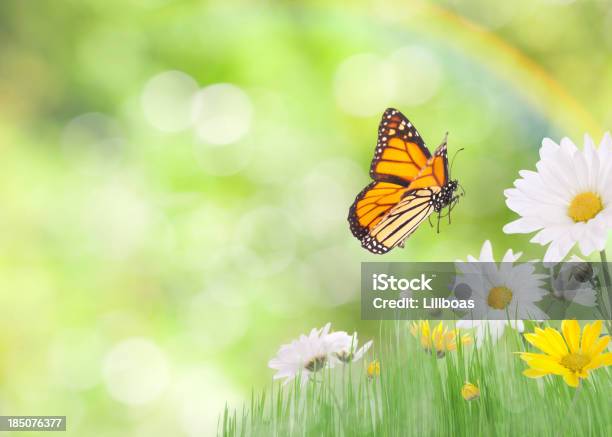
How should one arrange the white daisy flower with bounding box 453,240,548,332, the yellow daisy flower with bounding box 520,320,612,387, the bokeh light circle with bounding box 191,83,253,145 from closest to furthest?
the yellow daisy flower with bounding box 520,320,612,387
the white daisy flower with bounding box 453,240,548,332
the bokeh light circle with bounding box 191,83,253,145

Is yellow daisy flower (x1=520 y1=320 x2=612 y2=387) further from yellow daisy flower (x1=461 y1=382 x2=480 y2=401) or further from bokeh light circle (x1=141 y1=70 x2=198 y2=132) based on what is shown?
bokeh light circle (x1=141 y1=70 x2=198 y2=132)

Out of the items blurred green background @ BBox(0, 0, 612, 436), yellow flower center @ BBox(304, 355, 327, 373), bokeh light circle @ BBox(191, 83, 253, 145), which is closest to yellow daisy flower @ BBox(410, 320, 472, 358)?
yellow flower center @ BBox(304, 355, 327, 373)

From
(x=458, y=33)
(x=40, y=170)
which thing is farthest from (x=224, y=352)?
(x=458, y=33)

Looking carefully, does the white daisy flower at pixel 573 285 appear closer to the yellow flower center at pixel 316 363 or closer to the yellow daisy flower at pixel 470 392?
the yellow daisy flower at pixel 470 392

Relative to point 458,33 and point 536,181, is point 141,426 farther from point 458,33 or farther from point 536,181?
point 458,33

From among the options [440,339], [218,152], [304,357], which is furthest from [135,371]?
[440,339]

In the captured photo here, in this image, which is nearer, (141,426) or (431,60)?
(141,426)

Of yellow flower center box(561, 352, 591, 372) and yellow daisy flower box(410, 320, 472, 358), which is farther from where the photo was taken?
yellow daisy flower box(410, 320, 472, 358)
